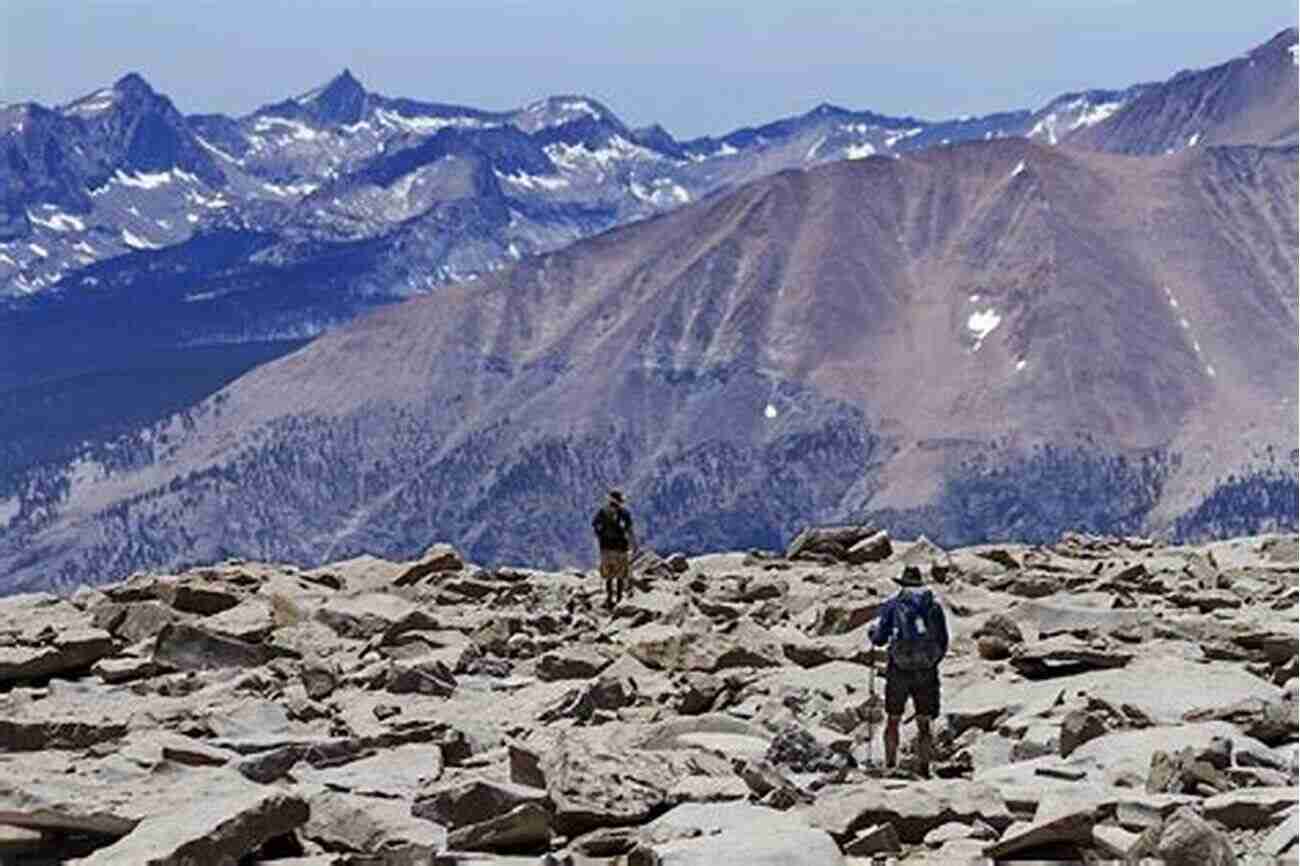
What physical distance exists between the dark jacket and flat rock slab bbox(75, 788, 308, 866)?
18.1 meters

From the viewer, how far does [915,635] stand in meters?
17.8

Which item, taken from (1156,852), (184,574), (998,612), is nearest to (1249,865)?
(1156,852)

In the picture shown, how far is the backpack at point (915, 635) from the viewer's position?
17703 millimetres

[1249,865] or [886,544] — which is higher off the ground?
[886,544]

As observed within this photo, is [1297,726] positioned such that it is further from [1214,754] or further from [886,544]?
[886,544]

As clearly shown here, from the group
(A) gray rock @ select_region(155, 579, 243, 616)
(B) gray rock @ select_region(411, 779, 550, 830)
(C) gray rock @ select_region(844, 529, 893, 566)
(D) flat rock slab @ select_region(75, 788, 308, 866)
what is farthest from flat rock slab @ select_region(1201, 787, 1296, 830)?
(C) gray rock @ select_region(844, 529, 893, 566)

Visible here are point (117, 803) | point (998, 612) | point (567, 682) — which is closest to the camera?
point (117, 803)

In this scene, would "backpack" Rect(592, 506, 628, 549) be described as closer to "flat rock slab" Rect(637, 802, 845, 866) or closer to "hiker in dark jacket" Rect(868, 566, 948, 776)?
"hiker in dark jacket" Rect(868, 566, 948, 776)

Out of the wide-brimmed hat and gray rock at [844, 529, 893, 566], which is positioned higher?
gray rock at [844, 529, 893, 566]

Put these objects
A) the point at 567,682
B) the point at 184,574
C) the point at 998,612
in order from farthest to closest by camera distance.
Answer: the point at 184,574
the point at 998,612
the point at 567,682

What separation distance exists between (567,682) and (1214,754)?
988 cm

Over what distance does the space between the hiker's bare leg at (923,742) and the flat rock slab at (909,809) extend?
2.30 meters

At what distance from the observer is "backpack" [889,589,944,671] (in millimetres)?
17703

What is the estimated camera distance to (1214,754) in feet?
50.1
